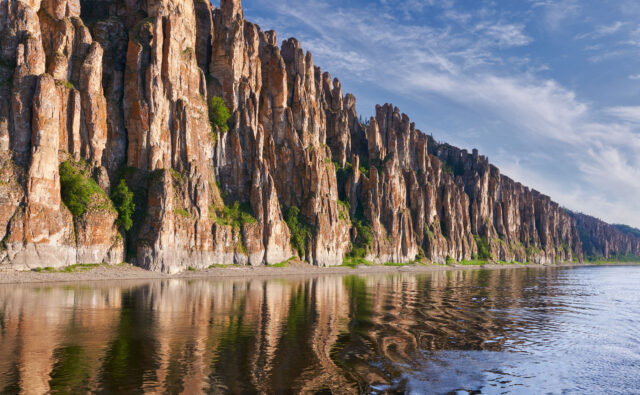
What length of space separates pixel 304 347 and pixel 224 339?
19.6ft

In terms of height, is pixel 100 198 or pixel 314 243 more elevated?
pixel 100 198

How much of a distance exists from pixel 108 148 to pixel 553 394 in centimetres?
10790

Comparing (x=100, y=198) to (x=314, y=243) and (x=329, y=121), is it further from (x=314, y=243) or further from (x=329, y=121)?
(x=329, y=121)

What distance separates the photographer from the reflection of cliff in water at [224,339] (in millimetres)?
22250

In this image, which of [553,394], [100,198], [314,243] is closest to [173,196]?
[100,198]

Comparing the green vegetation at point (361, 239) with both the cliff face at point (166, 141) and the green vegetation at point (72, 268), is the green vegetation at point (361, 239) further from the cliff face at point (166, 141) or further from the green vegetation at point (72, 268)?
the green vegetation at point (72, 268)

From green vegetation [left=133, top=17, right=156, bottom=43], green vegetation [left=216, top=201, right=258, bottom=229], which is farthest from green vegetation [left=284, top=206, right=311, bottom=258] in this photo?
green vegetation [left=133, top=17, right=156, bottom=43]

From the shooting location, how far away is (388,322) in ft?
135

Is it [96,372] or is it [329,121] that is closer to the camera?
[96,372]

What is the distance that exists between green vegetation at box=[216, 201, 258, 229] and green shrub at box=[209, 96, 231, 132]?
2417 cm

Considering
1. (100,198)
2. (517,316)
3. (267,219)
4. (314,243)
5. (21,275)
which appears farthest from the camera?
(314,243)

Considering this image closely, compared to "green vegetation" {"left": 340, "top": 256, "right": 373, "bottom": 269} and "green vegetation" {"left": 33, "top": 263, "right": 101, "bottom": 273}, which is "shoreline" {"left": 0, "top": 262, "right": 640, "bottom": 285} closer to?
"green vegetation" {"left": 33, "top": 263, "right": 101, "bottom": 273}

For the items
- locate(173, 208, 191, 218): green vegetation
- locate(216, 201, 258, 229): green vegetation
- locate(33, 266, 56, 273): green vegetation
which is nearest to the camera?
locate(33, 266, 56, 273): green vegetation

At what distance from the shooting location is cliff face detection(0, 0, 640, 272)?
284 feet
